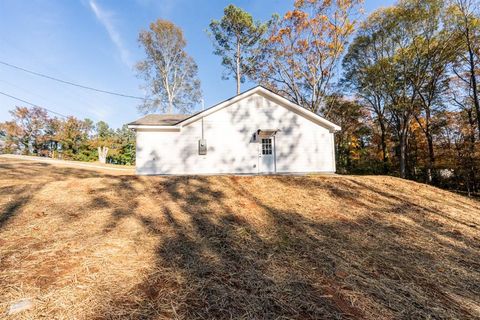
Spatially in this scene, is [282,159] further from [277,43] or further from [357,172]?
[357,172]

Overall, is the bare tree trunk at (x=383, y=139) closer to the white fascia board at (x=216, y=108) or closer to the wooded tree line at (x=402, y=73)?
the wooded tree line at (x=402, y=73)

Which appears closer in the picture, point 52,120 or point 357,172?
point 357,172

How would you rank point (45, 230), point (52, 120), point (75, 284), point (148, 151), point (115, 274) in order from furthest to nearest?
point (52, 120) → point (148, 151) → point (45, 230) → point (115, 274) → point (75, 284)

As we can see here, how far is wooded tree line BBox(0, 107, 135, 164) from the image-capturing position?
3475cm

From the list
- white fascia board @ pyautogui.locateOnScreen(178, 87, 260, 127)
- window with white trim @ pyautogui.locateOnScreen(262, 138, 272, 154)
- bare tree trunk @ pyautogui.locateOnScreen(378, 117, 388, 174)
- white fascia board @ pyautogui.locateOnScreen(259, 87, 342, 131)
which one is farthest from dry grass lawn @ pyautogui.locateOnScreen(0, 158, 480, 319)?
bare tree trunk @ pyautogui.locateOnScreen(378, 117, 388, 174)

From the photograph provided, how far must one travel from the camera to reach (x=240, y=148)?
12.1m

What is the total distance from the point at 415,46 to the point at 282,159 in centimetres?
1522

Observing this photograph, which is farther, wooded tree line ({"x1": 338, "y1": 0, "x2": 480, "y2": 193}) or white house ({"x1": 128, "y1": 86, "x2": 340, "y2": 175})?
wooded tree line ({"x1": 338, "y1": 0, "x2": 480, "y2": 193})

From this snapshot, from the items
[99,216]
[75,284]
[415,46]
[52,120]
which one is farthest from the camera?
[52,120]

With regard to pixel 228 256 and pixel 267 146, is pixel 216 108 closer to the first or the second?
pixel 267 146

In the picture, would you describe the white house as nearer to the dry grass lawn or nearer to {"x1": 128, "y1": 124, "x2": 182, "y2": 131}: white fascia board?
{"x1": 128, "y1": 124, "x2": 182, "y2": 131}: white fascia board

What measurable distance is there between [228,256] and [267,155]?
31.8 feet

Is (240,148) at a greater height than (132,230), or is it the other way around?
(240,148)

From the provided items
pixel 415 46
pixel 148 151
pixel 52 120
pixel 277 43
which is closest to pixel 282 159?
pixel 148 151
